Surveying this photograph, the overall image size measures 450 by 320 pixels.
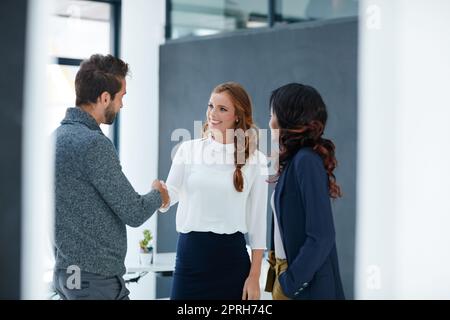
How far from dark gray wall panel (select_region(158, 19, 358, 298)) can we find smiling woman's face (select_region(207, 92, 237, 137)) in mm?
1344

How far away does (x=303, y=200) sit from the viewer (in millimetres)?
2029

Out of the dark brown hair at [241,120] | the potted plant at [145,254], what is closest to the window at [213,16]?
the potted plant at [145,254]

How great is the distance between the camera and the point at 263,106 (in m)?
3.98

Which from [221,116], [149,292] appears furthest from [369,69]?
[149,292]

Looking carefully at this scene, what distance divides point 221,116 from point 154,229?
244cm

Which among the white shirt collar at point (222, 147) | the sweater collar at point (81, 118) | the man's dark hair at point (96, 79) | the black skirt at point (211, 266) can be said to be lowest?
the black skirt at point (211, 266)

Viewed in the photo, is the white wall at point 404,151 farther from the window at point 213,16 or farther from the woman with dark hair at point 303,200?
the woman with dark hair at point 303,200

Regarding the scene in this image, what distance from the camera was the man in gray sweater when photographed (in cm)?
204

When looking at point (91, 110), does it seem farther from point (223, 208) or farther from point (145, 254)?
point (145, 254)

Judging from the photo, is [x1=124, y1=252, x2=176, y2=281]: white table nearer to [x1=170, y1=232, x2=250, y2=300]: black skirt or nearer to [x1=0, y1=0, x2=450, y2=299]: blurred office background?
[x1=0, y1=0, x2=450, y2=299]: blurred office background

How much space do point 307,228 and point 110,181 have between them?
0.65 m

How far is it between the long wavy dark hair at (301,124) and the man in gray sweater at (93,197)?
0.48 m

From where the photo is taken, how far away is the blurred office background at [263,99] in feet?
8.96

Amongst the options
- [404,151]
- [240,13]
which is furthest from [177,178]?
[240,13]
